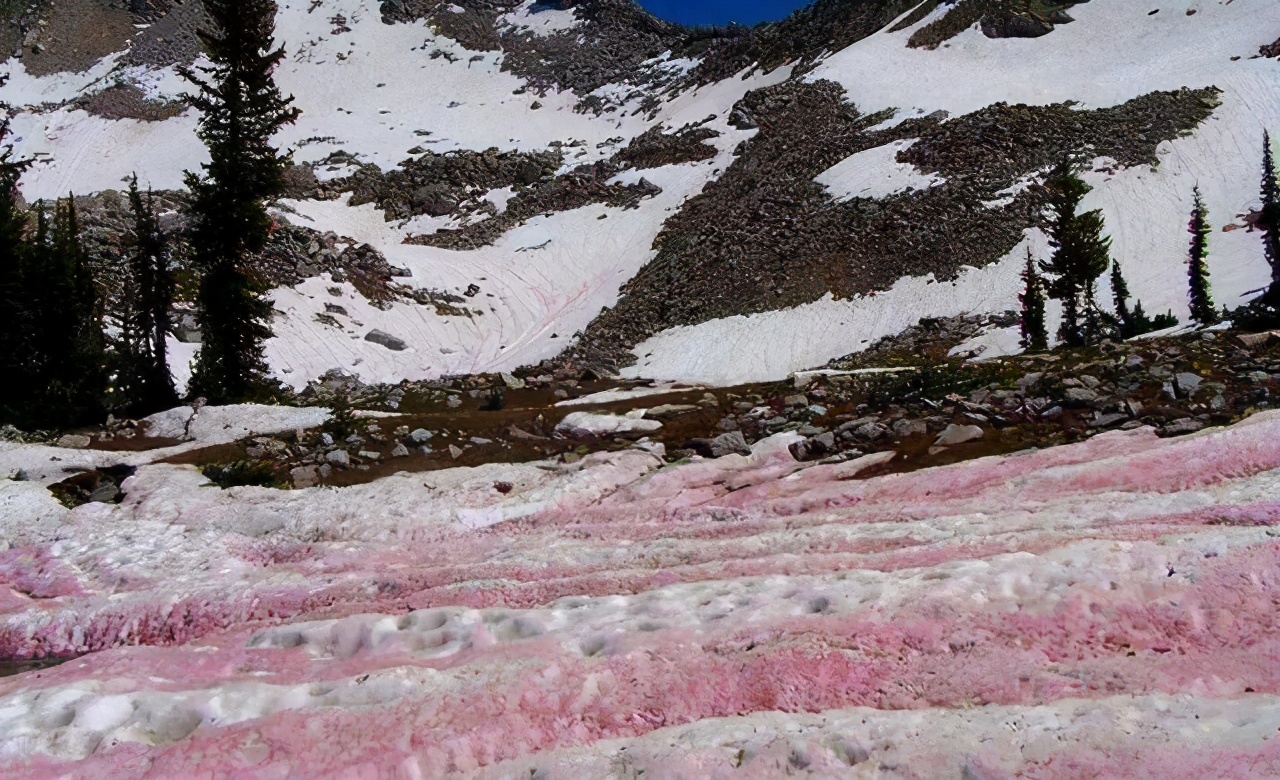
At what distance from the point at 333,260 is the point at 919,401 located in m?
40.9

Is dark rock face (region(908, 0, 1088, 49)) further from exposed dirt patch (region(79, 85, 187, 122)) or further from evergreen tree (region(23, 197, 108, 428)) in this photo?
exposed dirt patch (region(79, 85, 187, 122))

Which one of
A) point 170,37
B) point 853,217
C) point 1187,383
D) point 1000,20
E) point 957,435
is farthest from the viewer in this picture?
point 170,37

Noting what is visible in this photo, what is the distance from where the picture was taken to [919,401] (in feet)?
58.7

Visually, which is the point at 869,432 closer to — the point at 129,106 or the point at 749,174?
the point at 749,174

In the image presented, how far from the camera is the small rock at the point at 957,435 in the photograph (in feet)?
50.3

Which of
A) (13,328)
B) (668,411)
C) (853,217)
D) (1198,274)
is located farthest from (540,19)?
(668,411)

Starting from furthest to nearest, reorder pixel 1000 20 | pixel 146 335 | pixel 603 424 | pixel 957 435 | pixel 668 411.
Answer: pixel 1000 20, pixel 146 335, pixel 668 411, pixel 603 424, pixel 957 435

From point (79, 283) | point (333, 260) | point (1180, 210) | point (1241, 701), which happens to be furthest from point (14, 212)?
point (1180, 210)

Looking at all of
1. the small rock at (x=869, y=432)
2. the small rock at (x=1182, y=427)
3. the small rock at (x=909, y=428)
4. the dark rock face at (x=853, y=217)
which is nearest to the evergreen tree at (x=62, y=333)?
the dark rock face at (x=853, y=217)

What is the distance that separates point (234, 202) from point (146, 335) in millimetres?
5547

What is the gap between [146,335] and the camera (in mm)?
28203

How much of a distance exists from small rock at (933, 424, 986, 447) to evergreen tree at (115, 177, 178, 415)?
Result: 23848 millimetres

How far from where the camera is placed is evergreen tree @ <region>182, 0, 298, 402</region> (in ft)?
94.1

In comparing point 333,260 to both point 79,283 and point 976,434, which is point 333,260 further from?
point 976,434
